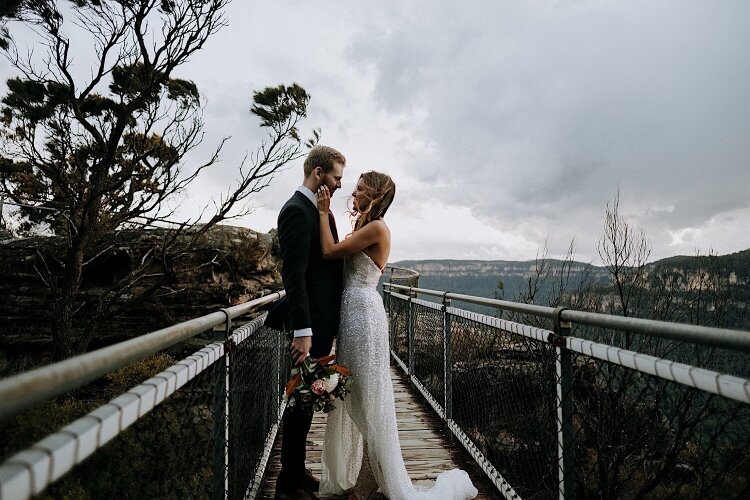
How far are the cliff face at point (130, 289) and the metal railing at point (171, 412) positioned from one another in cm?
712

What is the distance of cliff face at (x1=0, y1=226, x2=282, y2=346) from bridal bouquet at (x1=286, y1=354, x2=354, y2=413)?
28.5ft

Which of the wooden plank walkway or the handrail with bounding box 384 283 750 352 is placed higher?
the handrail with bounding box 384 283 750 352

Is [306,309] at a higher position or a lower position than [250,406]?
higher

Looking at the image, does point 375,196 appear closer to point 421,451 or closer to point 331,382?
point 331,382

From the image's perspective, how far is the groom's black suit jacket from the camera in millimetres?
2016

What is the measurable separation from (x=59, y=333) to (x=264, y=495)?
288 inches

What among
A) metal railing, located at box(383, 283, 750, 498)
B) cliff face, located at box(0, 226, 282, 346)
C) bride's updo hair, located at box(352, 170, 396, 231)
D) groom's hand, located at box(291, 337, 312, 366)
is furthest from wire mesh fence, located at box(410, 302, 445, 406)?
cliff face, located at box(0, 226, 282, 346)

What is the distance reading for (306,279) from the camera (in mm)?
2260

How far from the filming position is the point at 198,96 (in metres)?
9.82

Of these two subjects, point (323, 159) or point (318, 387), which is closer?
point (318, 387)

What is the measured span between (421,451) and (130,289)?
28.7ft

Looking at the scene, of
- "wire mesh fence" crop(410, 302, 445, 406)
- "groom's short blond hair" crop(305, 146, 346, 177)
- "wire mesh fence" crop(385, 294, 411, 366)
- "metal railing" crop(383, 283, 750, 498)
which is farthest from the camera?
"wire mesh fence" crop(385, 294, 411, 366)

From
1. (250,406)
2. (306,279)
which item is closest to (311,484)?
(250,406)

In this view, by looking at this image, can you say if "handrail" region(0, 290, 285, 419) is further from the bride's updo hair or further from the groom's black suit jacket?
the bride's updo hair
